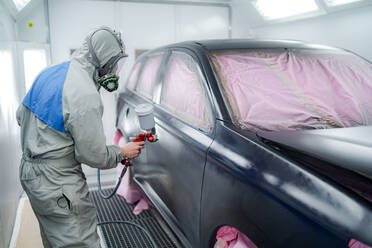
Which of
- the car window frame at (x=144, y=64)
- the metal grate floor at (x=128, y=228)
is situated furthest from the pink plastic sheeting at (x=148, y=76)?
the metal grate floor at (x=128, y=228)

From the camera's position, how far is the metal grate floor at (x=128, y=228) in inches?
111

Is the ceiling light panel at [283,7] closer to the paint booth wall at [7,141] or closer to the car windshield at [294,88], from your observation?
the car windshield at [294,88]

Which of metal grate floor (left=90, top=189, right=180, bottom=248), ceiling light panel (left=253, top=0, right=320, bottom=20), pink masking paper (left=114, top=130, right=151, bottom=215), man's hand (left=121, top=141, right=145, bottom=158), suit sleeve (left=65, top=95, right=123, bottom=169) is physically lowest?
metal grate floor (left=90, top=189, right=180, bottom=248)

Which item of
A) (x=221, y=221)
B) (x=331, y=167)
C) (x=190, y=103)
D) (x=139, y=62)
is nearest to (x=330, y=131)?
(x=331, y=167)

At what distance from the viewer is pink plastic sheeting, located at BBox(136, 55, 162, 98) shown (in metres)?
3.12

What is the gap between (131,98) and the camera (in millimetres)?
3488

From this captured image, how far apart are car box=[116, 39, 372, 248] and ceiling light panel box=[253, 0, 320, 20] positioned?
1.75 metres

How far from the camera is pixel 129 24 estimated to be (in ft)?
17.4

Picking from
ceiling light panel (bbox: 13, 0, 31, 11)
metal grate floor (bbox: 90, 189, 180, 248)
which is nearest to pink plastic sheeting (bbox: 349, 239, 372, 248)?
metal grate floor (bbox: 90, 189, 180, 248)

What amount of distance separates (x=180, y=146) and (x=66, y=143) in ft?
2.34

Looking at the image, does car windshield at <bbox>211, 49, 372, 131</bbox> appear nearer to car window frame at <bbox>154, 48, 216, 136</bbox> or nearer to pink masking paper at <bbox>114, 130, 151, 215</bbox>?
car window frame at <bbox>154, 48, 216, 136</bbox>

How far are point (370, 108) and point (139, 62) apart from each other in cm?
257

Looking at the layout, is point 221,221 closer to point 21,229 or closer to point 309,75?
point 309,75

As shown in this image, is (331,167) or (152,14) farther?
(152,14)
